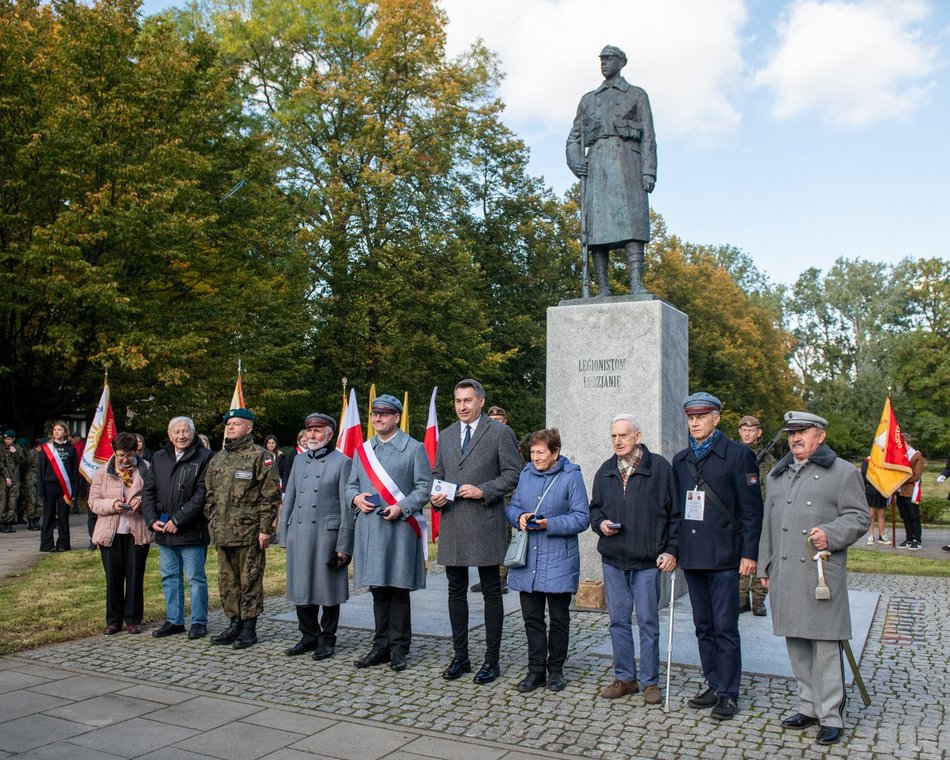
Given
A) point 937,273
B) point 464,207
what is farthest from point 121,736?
point 937,273

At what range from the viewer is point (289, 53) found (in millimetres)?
31391

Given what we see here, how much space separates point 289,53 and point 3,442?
727 inches

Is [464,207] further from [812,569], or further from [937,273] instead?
[937,273]

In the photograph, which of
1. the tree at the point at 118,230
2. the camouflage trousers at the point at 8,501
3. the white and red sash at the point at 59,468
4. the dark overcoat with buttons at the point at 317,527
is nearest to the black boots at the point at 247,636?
the dark overcoat with buttons at the point at 317,527

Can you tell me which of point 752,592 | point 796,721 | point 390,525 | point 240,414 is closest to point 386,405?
point 390,525

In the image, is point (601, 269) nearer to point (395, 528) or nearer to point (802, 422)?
point (395, 528)

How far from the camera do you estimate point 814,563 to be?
534 cm

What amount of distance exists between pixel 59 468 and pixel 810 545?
12923 mm

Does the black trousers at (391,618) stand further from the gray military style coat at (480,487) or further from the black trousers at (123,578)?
the black trousers at (123,578)

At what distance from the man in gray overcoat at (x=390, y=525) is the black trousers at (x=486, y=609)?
1.30 ft

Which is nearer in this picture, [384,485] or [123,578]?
[384,485]

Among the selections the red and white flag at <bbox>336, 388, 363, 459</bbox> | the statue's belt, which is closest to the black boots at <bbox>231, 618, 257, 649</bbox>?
the red and white flag at <bbox>336, 388, 363, 459</bbox>

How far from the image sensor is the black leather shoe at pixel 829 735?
5148 millimetres

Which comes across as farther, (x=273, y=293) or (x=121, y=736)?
(x=273, y=293)
